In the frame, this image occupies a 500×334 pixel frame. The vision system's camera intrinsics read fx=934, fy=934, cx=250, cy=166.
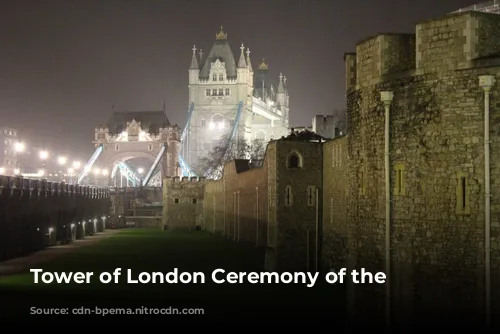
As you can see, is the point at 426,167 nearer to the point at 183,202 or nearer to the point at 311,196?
the point at 311,196

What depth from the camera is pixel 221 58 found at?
6383 inches

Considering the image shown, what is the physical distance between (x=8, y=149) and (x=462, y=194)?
151026mm

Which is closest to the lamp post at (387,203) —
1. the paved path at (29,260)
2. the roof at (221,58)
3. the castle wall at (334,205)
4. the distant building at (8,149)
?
the castle wall at (334,205)

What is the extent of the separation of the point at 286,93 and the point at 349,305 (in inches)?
6526

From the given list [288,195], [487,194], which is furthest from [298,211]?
[487,194]

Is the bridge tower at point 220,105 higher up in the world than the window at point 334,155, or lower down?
higher up

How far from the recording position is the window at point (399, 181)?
57.7 feet

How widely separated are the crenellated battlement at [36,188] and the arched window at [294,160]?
1752cm

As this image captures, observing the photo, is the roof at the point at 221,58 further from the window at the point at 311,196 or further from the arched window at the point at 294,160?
the window at the point at 311,196

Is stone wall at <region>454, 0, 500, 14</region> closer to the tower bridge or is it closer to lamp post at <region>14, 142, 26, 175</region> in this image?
lamp post at <region>14, 142, 26, 175</region>

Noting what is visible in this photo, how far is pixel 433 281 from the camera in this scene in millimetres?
16844

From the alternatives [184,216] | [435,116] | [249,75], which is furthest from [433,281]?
[249,75]

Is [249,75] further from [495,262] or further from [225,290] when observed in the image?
[495,262]

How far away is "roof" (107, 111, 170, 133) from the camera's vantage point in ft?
522
